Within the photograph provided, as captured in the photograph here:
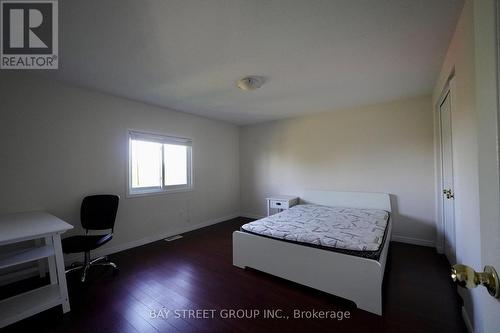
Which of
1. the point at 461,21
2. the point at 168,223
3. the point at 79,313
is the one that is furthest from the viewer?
the point at 168,223

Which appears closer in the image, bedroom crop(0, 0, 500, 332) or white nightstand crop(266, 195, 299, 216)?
bedroom crop(0, 0, 500, 332)

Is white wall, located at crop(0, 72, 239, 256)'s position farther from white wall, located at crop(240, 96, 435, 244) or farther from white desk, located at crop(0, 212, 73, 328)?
white wall, located at crop(240, 96, 435, 244)

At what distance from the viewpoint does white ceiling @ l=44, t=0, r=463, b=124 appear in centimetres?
140

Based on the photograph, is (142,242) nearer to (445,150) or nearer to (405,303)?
(405,303)

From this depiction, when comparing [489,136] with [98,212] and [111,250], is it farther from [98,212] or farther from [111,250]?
[111,250]

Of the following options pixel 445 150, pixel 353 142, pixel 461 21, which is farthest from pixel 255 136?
pixel 461 21

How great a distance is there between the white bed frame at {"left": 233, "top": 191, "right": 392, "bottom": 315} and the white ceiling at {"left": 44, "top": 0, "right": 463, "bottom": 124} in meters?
1.88

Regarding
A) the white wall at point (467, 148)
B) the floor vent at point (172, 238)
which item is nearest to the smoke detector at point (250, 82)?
the white wall at point (467, 148)

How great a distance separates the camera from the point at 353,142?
363 cm

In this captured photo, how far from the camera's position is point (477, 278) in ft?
1.68

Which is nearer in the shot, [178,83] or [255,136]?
[178,83]

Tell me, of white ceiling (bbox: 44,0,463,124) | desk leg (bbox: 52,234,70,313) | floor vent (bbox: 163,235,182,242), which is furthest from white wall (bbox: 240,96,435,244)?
desk leg (bbox: 52,234,70,313)

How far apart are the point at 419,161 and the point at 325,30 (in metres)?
2.71

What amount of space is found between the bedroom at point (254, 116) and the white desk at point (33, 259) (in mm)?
28
